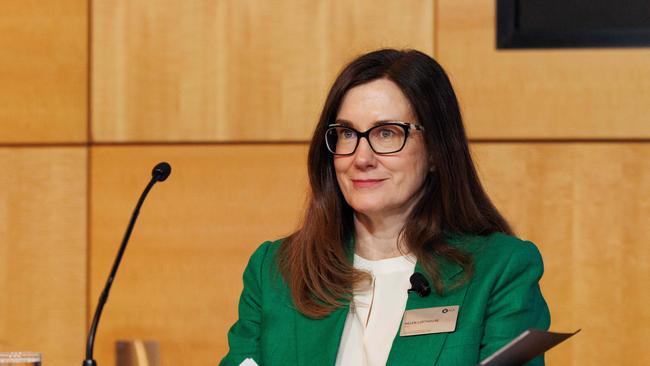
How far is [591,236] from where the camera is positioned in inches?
144

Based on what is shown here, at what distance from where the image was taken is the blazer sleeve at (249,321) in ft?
9.12

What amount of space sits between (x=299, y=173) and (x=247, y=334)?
109cm

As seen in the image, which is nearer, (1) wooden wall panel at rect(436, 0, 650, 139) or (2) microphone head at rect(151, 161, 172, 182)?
(2) microphone head at rect(151, 161, 172, 182)

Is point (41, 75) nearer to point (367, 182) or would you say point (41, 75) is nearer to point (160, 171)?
point (160, 171)

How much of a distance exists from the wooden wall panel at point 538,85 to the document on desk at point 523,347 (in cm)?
166

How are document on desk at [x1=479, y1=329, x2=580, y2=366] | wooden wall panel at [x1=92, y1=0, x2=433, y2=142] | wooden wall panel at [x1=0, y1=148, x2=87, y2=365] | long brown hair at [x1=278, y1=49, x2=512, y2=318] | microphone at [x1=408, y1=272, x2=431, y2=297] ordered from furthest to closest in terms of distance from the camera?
wooden wall panel at [x1=0, y1=148, x2=87, y2=365] → wooden wall panel at [x1=92, y1=0, x2=433, y2=142] → long brown hair at [x1=278, y1=49, x2=512, y2=318] → microphone at [x1=408, y1=272, x2=431, y2=297] → document on desk at [x1=479, y1=329, x2=580, y2=366]

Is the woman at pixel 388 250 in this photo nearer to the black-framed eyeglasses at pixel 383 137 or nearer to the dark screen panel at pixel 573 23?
the black-framed eyeglasses at pixel 383 137

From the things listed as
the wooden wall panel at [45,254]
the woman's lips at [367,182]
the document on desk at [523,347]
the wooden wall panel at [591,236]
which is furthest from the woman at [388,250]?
the wooden wall panel at [45,254]

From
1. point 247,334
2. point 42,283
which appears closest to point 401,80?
point 247,334

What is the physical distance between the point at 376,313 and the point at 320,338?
0.54 feet

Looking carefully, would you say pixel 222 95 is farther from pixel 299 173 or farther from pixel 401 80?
pixel 401 80

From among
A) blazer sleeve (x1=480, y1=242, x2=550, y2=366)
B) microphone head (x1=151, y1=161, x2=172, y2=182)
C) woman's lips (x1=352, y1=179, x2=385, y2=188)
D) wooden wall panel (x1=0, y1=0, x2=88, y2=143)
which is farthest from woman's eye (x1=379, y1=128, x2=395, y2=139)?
wooden wall panel (x1=0, y1=0, x2=88, y2=143)

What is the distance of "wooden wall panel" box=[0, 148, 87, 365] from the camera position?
3920mm

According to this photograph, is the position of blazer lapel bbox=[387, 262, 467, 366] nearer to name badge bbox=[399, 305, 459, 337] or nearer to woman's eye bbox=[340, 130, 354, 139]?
name badge bbox=[399, 305, 459, 337]
